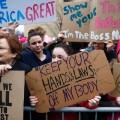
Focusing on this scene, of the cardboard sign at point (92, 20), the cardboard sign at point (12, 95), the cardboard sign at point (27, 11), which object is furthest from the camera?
the cardboard sign at point (27, 11)

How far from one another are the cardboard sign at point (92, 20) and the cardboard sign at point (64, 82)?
1181 mm

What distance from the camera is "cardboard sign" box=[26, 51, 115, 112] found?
3.58 meters

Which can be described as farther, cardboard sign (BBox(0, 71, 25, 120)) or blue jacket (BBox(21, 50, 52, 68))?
blue jacket (BBox(21, 50, 52, 68))

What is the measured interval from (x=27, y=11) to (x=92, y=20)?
82 centimetres

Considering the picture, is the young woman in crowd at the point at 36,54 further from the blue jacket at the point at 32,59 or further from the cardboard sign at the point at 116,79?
the cardboard sign at the point at 116,79

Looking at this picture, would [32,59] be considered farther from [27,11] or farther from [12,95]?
[12,95]

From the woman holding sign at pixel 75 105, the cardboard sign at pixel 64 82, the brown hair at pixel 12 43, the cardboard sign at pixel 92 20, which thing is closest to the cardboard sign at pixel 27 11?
the cardboard sign at pixel 92 20

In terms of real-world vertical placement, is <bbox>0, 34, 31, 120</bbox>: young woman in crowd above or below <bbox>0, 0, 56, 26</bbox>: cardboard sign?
below

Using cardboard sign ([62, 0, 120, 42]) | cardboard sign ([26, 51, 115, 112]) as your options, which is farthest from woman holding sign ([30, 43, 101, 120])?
cardboard sign ([62, 0, 120, 42])

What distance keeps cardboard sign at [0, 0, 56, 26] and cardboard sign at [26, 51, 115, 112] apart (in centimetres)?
140

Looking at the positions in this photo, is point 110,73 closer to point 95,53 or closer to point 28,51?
point 95,53

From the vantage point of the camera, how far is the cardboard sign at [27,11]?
484 cm

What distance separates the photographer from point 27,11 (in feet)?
16.0

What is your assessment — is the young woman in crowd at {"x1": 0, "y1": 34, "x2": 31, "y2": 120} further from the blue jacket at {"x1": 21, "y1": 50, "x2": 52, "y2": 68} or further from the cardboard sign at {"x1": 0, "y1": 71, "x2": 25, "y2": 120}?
the blue jacket at {"x1": 21, "y1": 50, "x2": 52, "y2": 68}
